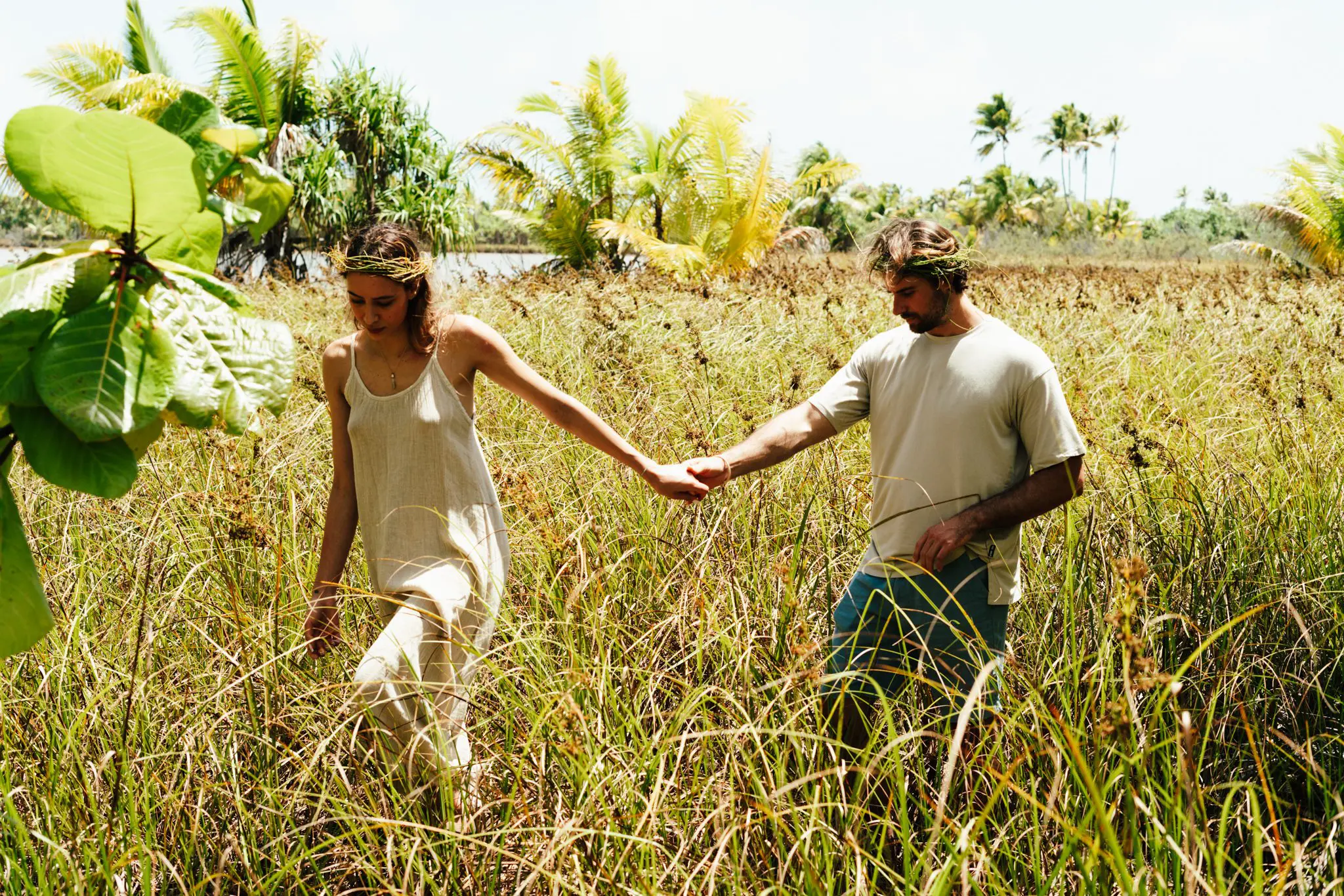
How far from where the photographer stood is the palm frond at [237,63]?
46.4 ft

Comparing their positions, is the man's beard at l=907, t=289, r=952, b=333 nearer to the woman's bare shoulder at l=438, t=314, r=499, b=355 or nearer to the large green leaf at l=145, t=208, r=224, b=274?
the woman's bare shoulder at l=438, t=314, r=499, b=355

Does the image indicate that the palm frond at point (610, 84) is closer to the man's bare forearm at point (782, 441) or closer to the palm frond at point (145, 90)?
the palm frond at point (145, 90)

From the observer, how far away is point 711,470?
2.69m

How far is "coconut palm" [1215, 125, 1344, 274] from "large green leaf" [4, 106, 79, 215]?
1862cm

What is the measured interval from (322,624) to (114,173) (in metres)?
1.89

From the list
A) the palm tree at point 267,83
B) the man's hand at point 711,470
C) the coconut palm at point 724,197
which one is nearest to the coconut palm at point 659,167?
the coconut palm at point 724,197

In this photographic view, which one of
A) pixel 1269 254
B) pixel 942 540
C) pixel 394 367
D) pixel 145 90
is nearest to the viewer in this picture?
pixel 942 540

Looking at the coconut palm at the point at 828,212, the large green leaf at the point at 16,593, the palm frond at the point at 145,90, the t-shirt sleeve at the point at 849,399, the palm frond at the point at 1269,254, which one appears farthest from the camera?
the coconut palm at the point at 828,212

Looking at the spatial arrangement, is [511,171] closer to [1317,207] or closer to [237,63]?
[237,63]

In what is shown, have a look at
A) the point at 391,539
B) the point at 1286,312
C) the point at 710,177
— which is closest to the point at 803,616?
the point at 391,539

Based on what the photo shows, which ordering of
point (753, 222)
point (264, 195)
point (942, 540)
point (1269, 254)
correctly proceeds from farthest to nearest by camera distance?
point (1269, 254), point (753, 222), point (942, 540), point (264, 195)

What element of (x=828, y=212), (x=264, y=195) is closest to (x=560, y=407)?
(x=264, y=195)

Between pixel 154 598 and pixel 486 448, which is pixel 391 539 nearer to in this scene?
pixel 154 598

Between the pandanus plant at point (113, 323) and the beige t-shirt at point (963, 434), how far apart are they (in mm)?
1708
